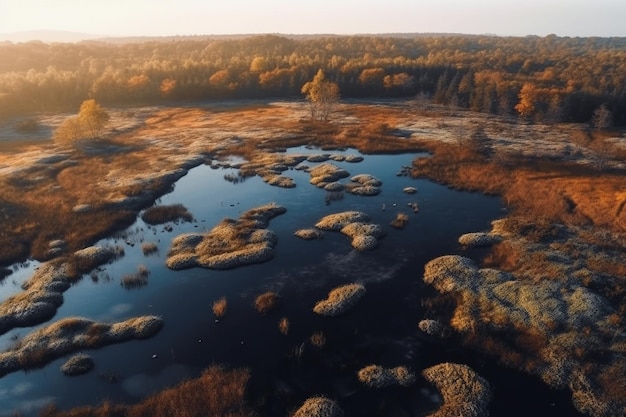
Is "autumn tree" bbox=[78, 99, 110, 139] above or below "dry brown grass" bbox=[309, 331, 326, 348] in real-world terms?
above

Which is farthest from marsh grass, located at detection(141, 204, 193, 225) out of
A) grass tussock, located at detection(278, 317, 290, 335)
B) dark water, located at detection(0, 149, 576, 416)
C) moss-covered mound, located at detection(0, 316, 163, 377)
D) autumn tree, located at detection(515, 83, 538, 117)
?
autumn tree, located at detection(515, 83, 538, 117)

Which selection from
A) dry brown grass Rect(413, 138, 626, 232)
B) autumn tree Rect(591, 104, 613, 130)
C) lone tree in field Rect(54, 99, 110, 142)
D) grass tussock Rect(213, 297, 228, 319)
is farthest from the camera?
autumn tree Rect(591, 104, 613, 130)

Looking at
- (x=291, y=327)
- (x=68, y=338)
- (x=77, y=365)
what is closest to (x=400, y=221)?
(x=291, y=327)

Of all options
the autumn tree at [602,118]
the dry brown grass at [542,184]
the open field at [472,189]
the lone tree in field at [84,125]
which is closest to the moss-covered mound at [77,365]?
the open field at [472,189]

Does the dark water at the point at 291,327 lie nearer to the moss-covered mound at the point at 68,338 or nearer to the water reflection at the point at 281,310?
the water reflection at the point at 281,310

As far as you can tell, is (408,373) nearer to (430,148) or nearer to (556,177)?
(556,177)

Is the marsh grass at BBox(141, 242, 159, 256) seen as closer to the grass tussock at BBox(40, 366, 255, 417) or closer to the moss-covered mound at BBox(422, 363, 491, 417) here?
the grass tussock at BBox(40, 366, 255, 417)

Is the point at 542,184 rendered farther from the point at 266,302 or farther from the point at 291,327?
the point at 291,327
